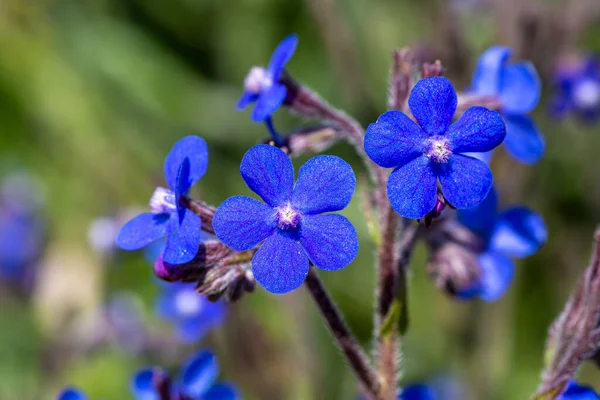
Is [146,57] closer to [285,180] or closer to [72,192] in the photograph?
[72,192]

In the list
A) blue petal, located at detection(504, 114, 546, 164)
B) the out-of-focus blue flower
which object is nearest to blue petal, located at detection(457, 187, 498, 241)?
blue petal, located at detection(504, 114, 546, 164)

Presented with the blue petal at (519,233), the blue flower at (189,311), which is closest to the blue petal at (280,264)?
the blue petal at (519,233)

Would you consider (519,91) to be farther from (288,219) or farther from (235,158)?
(235,158)

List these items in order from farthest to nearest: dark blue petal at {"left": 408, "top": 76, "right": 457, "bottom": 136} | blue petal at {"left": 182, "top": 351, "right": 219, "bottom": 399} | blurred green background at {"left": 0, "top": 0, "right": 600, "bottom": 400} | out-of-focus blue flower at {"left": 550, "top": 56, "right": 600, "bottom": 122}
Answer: blurred green background at {"left": 0, "top": 0, "right": 600, "bottom": 400} → out-of-focus blue flower at {"left": 550, "top": 56, "right": 600, "bottom": 122} → blue petal at {"left": 182, "top": 351, "right": 219, "bottom": 399} → dark blue petal at {"left": 408, "top": 76, "right": 457, "bottom": 136}

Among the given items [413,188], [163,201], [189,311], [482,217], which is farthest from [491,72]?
[189,311]

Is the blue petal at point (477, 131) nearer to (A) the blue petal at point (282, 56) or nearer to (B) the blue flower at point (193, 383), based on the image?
(A) the blue petal at point (282, 56)

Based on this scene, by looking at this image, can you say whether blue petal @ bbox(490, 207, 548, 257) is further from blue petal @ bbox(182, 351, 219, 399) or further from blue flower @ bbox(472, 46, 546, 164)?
blue petal @ bbox(182, 351, 219, 399)

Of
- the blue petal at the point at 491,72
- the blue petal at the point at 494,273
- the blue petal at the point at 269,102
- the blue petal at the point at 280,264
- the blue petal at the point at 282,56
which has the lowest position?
the blue petal at the point at 494,273

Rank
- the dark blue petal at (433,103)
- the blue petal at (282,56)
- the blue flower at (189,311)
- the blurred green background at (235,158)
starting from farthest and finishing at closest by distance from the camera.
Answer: the blurred green background at (235,158) < the blue flower at (189,311) < the blue petal at (282,56) < the dark blue petal at (433,103)
